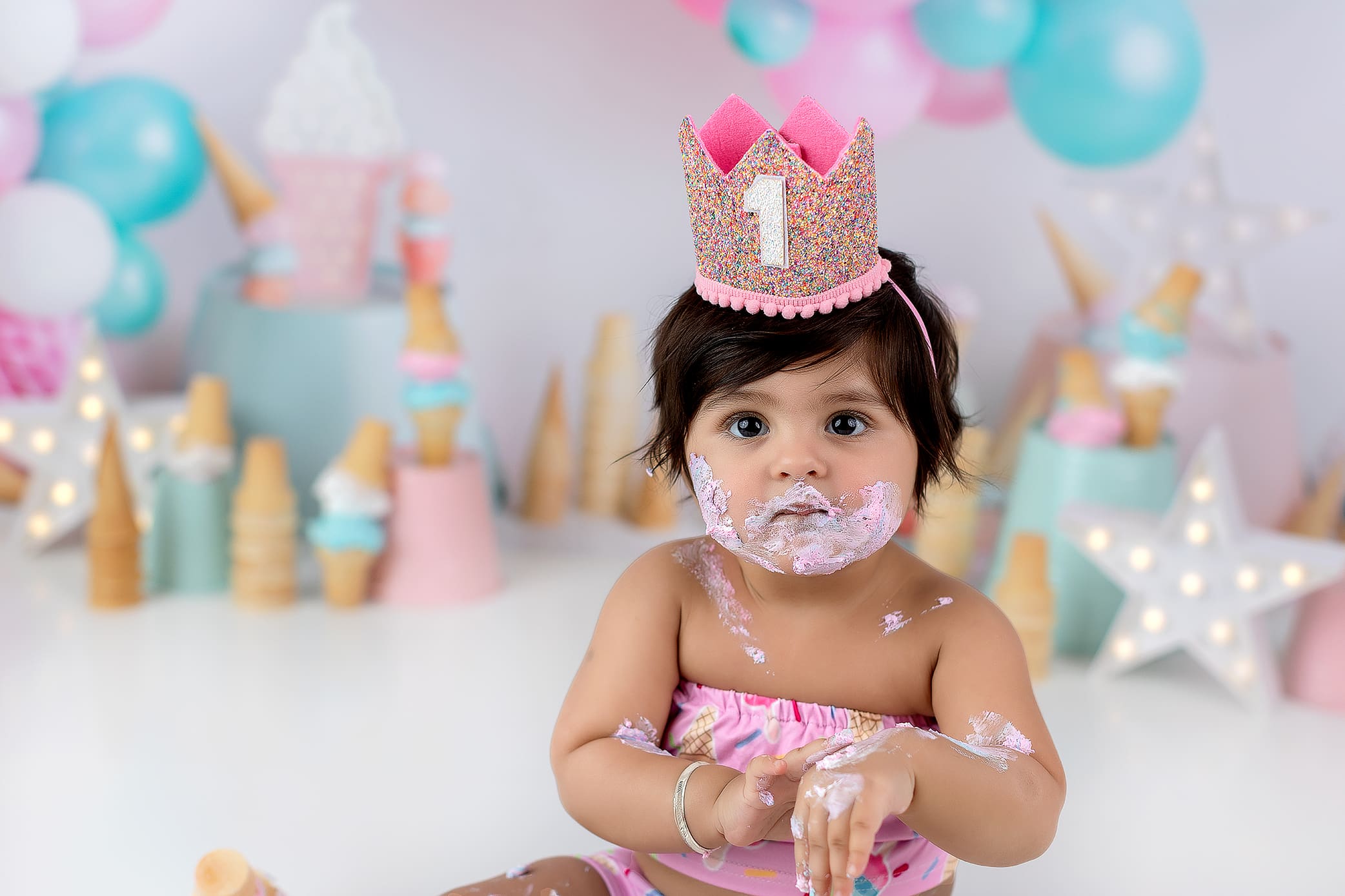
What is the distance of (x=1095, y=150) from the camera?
1.67m

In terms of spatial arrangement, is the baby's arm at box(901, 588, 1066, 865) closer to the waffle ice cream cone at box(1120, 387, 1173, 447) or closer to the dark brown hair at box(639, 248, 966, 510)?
the dark brown hair at box(639, 248, 966, 510)

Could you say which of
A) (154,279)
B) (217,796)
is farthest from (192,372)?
(217,796)

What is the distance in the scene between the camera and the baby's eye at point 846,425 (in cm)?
90

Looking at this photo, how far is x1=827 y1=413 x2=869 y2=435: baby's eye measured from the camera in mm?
897

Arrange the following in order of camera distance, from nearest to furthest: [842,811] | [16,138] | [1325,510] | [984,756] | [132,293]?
[842,811], [984,756], [16,138], [1325,510], [132,293]

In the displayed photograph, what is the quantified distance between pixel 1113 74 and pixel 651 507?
32.9 inches

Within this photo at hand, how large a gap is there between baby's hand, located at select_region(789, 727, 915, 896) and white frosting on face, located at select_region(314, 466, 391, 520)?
41.2 inches

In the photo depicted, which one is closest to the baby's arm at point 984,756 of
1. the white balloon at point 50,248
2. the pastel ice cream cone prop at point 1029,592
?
the pastel ice cream cone prop at point 1029,592

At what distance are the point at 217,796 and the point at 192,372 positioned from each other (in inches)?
33.1

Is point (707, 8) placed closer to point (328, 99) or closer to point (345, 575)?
point (328, 99)

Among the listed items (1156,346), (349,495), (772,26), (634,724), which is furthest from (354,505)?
(1156,346)

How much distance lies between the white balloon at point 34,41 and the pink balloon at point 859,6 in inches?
33.3

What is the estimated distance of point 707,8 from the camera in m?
1.77

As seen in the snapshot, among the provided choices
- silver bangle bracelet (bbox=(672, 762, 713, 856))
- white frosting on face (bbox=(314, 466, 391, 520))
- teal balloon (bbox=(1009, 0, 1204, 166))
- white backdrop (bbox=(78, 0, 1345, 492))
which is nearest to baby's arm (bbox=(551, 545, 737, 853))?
silver bangle bracelet (bbox=(672, 762, 713, 856))
